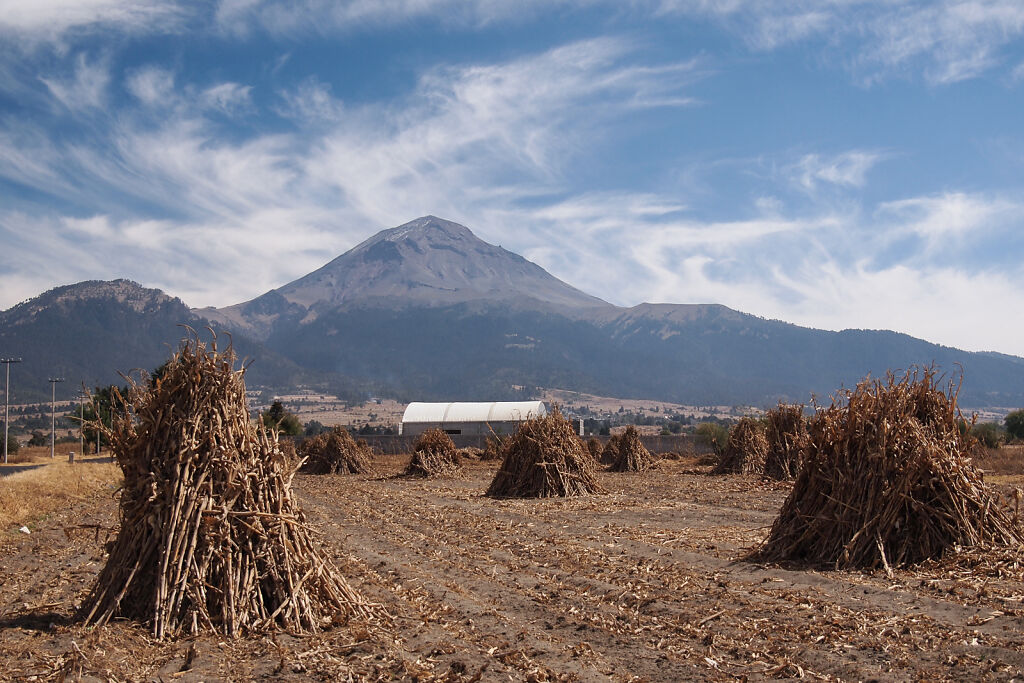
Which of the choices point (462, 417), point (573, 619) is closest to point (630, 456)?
point (573, 619)

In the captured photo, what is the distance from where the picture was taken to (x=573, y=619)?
7.48 m

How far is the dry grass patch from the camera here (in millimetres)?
16672

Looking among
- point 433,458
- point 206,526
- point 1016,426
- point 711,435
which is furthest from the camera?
point 1016,426

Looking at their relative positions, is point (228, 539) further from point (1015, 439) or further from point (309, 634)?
point (1015, 439)

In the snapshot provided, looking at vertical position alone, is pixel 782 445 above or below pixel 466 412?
below

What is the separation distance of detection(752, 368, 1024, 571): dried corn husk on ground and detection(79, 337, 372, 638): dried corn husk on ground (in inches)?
220

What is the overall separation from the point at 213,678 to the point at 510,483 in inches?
590

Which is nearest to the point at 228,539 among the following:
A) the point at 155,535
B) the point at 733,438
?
the point at 155,535

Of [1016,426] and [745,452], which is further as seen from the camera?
[1016,426]

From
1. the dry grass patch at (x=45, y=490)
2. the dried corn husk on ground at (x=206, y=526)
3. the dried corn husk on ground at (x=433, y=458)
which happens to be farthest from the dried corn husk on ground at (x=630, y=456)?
the dried corn husk on ground at (x=206, y=526)

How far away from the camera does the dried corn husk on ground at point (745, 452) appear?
26733 millimetres

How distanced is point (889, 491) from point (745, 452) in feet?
58.4

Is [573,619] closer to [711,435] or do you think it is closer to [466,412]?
[711,435]

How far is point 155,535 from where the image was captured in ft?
21.7
